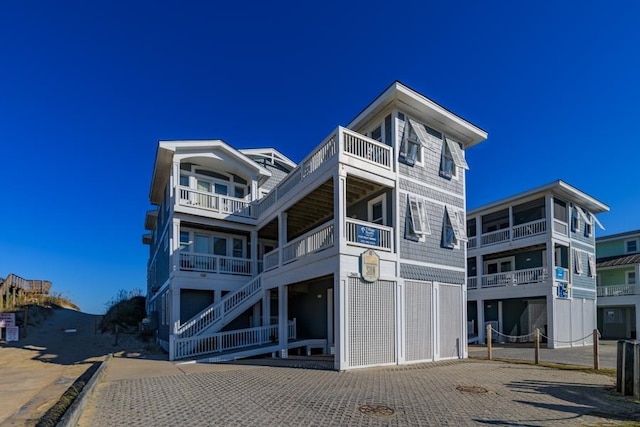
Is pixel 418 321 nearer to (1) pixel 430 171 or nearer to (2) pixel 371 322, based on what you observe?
(2) pixel 371 322

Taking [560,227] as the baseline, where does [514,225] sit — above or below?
above

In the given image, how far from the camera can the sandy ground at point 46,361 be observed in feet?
30.4

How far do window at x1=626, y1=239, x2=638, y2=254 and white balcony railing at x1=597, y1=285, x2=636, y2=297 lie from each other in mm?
5420

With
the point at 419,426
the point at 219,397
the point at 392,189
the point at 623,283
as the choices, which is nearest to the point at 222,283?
the point at 392,189

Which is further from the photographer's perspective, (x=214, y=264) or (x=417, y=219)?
(x=214, y=264)

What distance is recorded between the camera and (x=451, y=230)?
16203 millimetres

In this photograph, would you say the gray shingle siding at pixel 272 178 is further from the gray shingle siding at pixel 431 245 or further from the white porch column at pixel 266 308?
the gray shingle siding at pixel 431 245

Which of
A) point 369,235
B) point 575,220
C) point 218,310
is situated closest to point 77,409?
point 369,235

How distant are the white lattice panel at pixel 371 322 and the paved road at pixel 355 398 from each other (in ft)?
1.83

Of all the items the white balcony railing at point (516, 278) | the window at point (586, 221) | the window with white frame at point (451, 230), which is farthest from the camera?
the window at point (586, 221)

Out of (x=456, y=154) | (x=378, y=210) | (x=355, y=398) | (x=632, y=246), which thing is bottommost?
(x=355, y=398)

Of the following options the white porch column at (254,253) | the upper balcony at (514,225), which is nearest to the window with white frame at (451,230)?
the upper balcony at (514,225)

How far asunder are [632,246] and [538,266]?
13.5m

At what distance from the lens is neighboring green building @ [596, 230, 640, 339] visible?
27859 millimetres
